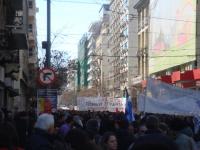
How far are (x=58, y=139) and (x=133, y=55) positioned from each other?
99400 mm

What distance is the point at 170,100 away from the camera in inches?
611

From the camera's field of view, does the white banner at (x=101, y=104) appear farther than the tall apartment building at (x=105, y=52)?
No

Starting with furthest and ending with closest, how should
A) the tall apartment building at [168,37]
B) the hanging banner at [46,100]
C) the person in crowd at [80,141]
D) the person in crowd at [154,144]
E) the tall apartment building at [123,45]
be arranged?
the tall apartment building at [123,45] < the tall apartment building at [168,37] < the hanging banner at [46,100] < the person in crowd at [80,141] < the person in crowd at [154,144]

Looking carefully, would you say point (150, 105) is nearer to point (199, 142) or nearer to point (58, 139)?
point (199, 142)

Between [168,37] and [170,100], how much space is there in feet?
162

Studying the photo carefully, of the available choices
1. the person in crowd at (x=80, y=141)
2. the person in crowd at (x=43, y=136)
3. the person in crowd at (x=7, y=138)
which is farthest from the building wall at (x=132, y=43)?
the person in crowd at (x=7, y=138)

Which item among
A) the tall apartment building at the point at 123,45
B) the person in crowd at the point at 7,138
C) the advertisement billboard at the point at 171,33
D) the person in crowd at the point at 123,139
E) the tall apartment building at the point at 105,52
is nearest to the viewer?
the person in crowd at the point at 7,138

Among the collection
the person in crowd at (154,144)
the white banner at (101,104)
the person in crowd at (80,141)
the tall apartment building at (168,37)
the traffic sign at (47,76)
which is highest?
the tall apartment building at (168,37)

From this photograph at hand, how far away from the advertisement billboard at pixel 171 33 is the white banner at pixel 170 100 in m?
39.5

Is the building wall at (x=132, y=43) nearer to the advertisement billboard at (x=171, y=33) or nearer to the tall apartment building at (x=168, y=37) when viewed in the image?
the tall apartment building at (x=168, y=37)

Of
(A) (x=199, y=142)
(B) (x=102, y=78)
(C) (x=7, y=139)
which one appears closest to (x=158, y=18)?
(A) (x=199, y=142)

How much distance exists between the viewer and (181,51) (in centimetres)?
5891

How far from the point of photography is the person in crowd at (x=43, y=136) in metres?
6.61

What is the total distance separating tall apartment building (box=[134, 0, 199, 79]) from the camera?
5619cm
